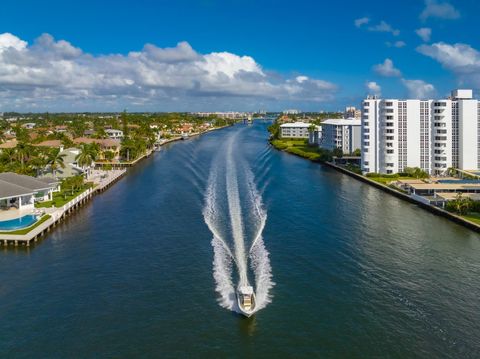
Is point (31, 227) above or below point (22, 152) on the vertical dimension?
below

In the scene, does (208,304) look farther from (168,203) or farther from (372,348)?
(168,203)

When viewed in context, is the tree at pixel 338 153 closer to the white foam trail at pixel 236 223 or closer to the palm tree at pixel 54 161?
the white foam trail at pixel 236 223

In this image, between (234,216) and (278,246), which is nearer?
(278,246)

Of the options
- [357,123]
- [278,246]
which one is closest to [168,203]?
[278,246]

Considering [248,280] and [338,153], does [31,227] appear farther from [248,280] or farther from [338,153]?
[338,153]

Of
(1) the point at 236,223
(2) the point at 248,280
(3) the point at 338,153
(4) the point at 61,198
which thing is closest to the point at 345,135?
(3) the point at 338,153

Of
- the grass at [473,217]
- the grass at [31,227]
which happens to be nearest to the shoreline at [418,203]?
the grass at [473,217]
